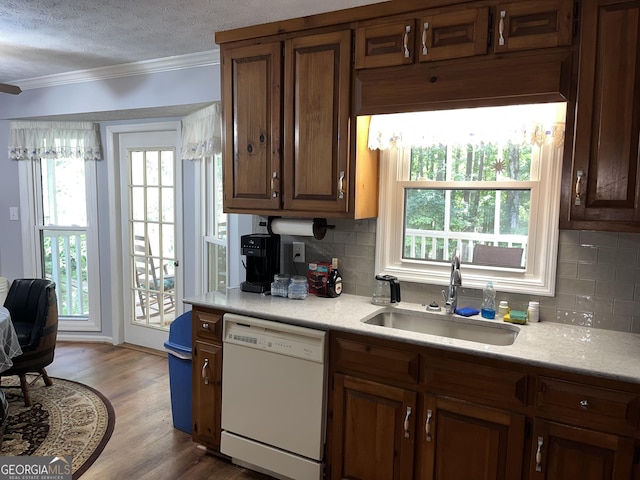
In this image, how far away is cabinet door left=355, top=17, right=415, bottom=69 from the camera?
2.17m

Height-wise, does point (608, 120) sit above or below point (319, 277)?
above

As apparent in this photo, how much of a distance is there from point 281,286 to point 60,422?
65.0 inches

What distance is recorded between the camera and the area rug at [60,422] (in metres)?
2.60

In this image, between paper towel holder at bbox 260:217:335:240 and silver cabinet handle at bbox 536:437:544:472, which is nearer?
silver cabinet handle at bbox 536:437:544:472

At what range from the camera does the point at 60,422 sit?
2.92m

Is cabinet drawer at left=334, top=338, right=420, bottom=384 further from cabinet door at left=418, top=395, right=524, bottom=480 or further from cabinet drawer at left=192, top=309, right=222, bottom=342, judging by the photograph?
cabinet drawer at left=192, top=309, right=222, bottom=342

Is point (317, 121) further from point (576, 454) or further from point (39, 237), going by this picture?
point (39, 237)

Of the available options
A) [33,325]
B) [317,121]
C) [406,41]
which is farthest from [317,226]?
[33,325]

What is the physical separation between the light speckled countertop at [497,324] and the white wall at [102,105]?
149 cm

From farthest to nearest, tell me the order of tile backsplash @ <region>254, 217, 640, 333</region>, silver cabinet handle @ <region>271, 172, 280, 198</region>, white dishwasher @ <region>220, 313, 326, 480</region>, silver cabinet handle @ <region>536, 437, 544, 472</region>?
silver cabinet handle @ <region>271, 172, 280, 198</region>
white dishwasher @ <region>220, 313, 326, 480</region>
tile backsplash @ <region>254, 217, 640, 333</region>
silver cabinet handle @ <region>536, 437, 544, 472</region>

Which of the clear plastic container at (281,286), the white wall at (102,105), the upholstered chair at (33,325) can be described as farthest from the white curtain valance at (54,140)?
the clear plastic container at (281,286)

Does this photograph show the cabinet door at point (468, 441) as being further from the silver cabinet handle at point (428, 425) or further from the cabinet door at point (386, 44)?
the cabinet door at point (386, 44)

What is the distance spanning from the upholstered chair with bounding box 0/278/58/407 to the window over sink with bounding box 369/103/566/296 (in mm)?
→ 2278

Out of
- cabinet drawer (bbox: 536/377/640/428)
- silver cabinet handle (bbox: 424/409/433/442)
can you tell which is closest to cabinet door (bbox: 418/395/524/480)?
silver cabinet handle (bbox: 424/409/433/442)
